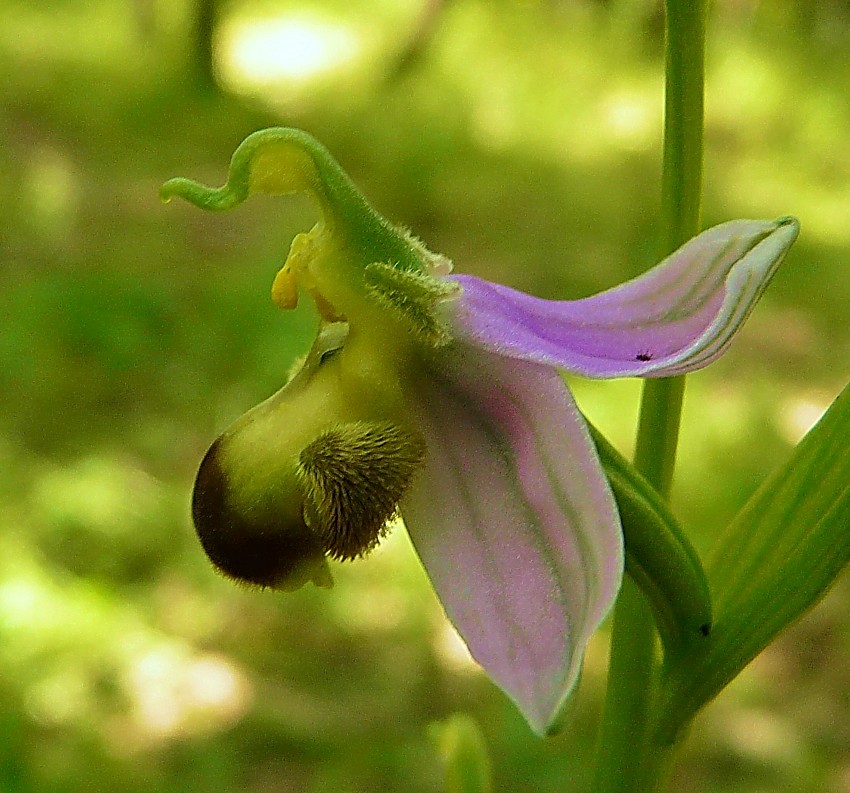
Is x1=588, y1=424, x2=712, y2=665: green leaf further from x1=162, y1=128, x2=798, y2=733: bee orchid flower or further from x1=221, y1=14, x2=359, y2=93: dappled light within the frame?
x1=221, y1=14, x2=359, y2=93: dappled light

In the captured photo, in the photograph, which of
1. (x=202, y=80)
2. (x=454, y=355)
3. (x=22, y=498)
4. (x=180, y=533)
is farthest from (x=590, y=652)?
(x=202, y=80)

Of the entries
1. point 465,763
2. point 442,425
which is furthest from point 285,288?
point 465,763

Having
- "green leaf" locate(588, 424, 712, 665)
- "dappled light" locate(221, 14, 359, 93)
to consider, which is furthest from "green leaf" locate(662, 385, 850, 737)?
"dappled light" locate(221, 14, 359, 93)

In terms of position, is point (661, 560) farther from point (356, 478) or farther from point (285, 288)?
→ point (285, 288)

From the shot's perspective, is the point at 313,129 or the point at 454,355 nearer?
the point at 454,355

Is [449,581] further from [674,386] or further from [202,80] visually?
[202,80]

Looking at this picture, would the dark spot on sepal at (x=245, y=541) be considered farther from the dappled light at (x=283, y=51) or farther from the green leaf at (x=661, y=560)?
the dappled light at (x=283, y=51)

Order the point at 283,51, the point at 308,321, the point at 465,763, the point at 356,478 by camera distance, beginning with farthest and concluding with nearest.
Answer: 1. the point at 283,51
2. the point at 308,321
3. the point at 465,763
4. the point at 356,478
